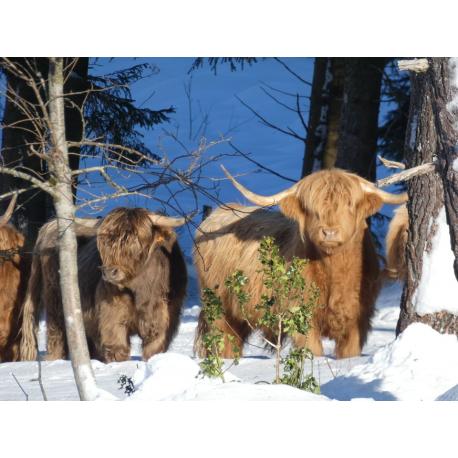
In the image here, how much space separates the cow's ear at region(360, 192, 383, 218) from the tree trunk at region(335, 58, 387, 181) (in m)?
4.26

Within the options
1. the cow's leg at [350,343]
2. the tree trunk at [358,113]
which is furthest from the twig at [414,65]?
the tree trunk at [358,113]

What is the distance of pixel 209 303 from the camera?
6.71 meters

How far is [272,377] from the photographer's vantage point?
7.23 meters

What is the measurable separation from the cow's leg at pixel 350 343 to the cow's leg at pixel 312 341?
9.4 inches

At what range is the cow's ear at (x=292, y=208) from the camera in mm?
8562

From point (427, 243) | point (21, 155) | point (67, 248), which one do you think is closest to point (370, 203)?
point (427, 243)

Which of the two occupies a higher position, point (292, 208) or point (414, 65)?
point (414, 65)

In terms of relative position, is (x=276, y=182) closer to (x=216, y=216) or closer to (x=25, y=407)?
(x=216, y=216)

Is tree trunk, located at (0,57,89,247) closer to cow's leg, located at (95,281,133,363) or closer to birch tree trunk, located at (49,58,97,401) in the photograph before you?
cow's leg, located at (95,281,133,363)

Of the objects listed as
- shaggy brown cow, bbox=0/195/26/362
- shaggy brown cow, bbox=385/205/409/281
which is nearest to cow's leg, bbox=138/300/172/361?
shaggy brown cow, bbox=0/195/26/362

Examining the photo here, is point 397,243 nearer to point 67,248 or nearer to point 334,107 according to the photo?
point 67,248

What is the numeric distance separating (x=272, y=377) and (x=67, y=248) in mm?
1907

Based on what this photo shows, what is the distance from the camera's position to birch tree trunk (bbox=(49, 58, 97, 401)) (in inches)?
232

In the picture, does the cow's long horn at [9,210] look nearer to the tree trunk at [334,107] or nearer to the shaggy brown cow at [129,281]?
the shaggy brown cow at [129,281]
